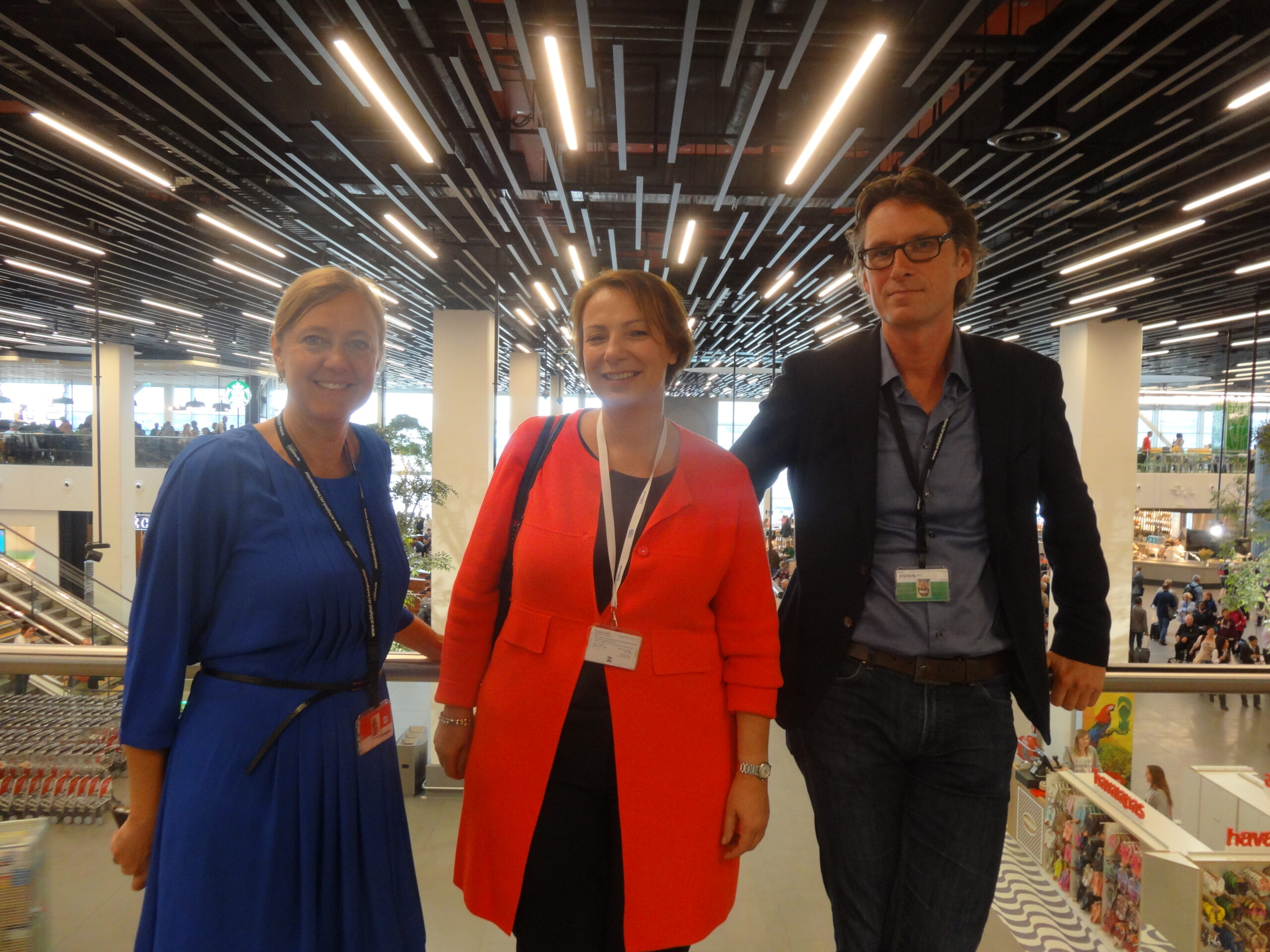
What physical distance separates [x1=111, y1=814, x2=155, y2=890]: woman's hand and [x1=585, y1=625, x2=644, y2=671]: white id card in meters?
0.75

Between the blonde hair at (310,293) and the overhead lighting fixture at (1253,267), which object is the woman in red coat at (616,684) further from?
the overhead lighting fixture at (1253,267)

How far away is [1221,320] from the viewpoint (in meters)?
11.0

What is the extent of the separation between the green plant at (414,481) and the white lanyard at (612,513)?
890 cm

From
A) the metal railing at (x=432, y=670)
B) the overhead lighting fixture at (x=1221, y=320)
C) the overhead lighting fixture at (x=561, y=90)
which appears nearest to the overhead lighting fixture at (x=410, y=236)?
the overhead lighting fixture at (x=561, y=90)

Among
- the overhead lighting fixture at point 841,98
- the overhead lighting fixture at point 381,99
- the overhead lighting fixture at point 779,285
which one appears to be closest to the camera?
the overhead lighting fixture at point 841,98

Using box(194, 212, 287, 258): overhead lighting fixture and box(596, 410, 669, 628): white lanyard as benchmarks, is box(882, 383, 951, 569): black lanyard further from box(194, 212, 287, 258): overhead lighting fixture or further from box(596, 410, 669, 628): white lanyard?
box(194, 212, 287, 258): overhead lighting fixture

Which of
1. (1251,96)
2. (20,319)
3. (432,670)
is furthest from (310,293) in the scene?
(20,319)

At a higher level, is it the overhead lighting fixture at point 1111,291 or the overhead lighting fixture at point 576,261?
the overhead lighting fixture at point 576,261

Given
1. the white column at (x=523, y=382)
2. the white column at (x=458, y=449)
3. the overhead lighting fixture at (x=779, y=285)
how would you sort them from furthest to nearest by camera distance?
the white column at (x=523, y=382) < the white column at (x=458, y=449) < the overhead lighting fixture at (x=779, y=285)

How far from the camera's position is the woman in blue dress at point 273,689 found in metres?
1.14

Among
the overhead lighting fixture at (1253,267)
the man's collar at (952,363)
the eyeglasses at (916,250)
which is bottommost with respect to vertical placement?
the man's collar at (952,363)

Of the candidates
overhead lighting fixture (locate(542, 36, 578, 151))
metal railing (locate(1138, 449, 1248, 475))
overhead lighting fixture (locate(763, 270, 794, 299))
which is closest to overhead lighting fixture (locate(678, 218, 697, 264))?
overhead lighting fixture (locate(763, 270, 794, 299))

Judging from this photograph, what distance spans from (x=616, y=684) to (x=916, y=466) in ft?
2.13

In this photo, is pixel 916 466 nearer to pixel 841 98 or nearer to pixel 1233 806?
pixel 1233 806
